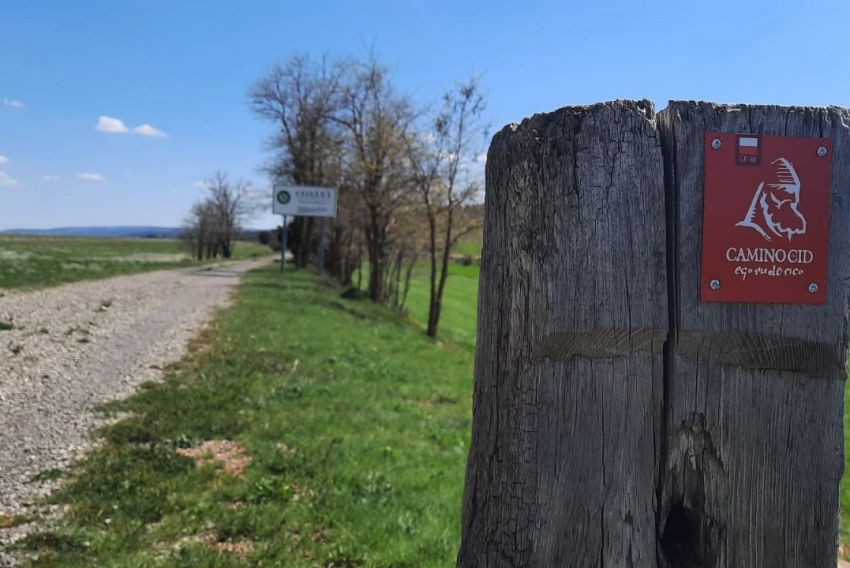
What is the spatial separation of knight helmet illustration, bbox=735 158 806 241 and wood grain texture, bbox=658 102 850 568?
11 cm

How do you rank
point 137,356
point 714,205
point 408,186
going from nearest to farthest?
1. point 714,205
2. point 137,356
3. point 408,186

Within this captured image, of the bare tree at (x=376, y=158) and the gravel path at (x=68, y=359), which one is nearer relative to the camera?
the gravel path at (x=68, y=359)

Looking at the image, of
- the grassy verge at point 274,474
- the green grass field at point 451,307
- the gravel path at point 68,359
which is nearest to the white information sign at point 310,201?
the green grass field at point 451,307

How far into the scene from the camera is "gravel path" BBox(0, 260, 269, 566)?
5.94m

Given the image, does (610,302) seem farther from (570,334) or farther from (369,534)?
(369,534)

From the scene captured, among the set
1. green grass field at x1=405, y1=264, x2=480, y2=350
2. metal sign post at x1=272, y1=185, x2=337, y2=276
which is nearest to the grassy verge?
green grass field at x1=405, y1=264, x2=480, y2=350

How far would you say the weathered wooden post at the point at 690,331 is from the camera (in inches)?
65.0

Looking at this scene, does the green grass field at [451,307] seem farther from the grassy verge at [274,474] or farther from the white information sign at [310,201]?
the grassy verge at [274,474]

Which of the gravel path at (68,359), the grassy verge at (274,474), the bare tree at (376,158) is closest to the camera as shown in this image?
the grassy verge at (274,474)

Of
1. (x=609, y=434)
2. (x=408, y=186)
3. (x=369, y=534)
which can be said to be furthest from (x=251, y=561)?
(x=408, y=186)

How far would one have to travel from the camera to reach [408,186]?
2105cm

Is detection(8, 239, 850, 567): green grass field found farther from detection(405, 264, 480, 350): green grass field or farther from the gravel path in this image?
detection(405, 264, 480, 350): green grass field

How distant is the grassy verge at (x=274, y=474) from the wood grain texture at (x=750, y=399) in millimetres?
2744

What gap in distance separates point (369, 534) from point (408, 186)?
17.3m
